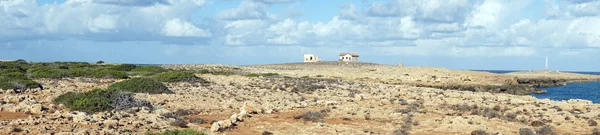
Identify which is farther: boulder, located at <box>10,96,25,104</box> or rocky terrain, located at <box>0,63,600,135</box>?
boulder, located at <box>10,96,25,104</box>

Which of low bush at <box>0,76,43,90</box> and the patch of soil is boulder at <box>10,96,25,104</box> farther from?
low bush at <box>0,76,43,90</box>

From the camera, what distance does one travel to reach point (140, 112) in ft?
67.2

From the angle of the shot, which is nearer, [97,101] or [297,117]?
[297,117]

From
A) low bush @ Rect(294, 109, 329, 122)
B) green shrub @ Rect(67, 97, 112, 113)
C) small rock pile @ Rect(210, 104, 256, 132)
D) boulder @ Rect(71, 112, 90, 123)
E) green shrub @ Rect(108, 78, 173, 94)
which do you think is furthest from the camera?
green shrub @ Rect(108, 78, 173, 94)

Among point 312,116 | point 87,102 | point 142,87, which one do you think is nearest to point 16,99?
point 87,102

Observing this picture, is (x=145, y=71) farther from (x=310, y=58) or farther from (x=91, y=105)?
(x=310, y=58)

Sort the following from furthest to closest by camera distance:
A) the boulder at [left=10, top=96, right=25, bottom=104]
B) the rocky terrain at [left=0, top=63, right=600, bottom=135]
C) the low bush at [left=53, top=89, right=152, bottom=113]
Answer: the boulder at [left=10, top=96, right=25, bottom=104] → the low bush at [left=53, top=89, right=152, bottom=113] → the rocky terrain at [left=0, top=63, right=600, bottom=135]

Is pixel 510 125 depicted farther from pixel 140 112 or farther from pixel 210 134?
pixel 140 112

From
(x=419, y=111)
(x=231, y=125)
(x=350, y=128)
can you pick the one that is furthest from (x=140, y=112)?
(x=419, y=111)

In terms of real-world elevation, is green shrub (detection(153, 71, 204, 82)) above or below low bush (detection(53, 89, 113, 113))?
above

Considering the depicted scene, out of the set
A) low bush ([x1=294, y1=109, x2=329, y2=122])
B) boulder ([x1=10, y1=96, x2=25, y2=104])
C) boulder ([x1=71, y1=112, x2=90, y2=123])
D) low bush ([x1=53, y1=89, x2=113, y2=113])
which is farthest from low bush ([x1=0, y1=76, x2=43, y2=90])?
low bush ([x1=294, y1=109, x2=329, y2=122])

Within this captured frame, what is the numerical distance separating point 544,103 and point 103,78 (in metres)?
30.0

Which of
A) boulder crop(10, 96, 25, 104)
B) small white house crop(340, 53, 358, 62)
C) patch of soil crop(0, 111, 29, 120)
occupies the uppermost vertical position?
small white house crop(340, 53, 358, 62)

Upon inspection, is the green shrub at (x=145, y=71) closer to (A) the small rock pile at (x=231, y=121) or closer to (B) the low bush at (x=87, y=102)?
(B) the low bush at (x=87, y=102)
